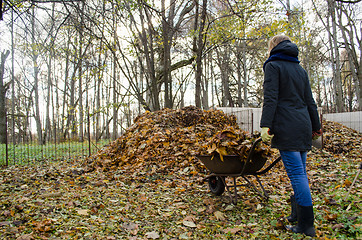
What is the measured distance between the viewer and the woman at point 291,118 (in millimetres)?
2340

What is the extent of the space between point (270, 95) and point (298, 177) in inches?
32.7

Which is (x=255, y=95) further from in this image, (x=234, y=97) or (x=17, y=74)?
(x=17, y=74)

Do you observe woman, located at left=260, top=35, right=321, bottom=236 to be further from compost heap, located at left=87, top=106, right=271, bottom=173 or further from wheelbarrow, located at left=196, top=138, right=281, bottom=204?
compost heap, located at left=87, top=106, right=271, bottom=173

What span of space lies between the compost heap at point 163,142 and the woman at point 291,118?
1230 mm

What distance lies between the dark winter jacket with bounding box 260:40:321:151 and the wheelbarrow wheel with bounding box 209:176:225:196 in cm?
137

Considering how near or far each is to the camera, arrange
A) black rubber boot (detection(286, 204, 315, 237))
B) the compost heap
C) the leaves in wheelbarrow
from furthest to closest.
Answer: the compost heap
the leaves in wheelbarrow
black rubber boot (detection(286, 204, 315, 237))

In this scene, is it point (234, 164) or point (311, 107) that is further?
point (234, 164)

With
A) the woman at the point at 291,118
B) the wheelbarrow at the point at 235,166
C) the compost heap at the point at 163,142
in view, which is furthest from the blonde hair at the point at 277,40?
the compost heap at the point at 163,142

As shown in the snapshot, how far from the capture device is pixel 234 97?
82.6ft

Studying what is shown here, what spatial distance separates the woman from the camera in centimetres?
234

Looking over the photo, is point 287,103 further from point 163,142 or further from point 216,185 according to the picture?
point 163,142

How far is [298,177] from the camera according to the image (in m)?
2.36

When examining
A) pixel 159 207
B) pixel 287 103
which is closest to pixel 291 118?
pixel 287 103

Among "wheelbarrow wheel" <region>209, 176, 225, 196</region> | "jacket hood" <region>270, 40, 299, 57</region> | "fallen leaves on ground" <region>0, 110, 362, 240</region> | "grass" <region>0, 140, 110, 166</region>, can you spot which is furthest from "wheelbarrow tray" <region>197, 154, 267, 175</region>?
"grass" <region>0, 140, 110, 166</region>
